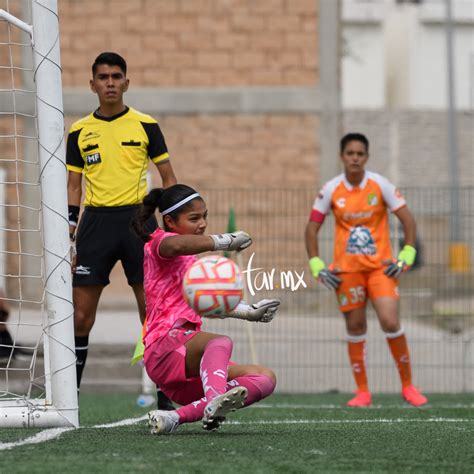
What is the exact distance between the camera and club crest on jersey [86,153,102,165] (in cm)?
861

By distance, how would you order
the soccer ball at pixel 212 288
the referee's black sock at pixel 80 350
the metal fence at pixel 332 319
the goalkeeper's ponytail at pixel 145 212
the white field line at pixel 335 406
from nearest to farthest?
the soccer ball at pixel 212 288
the goalkeeper's ponytail at pixel 145 212
the referee's black sock at pixel 80 350
the white field line at pixel 335 406
the metal fence at pixel 332 319

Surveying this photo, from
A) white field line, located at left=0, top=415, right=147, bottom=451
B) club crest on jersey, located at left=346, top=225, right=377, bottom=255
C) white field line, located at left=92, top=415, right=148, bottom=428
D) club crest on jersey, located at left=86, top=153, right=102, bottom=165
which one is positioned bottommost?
white field line, located at left=92, top=415, right=148, bottom=428

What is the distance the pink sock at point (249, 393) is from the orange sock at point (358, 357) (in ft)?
12.4

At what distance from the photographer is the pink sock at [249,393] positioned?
22.7 ft

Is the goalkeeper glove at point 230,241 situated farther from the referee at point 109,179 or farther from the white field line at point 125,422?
the referee at point 109,179

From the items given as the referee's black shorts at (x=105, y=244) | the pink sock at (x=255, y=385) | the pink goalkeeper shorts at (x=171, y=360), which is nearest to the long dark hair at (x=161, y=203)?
the pink goalkeeper shorts at (x=171, y=360)

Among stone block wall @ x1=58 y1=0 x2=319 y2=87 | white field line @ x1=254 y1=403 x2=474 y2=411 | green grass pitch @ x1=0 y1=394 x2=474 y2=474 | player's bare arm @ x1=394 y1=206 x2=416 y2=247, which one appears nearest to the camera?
green grass pitch @ x1=0 y1=394 x2=474 y2=474

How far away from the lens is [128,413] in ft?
32.2

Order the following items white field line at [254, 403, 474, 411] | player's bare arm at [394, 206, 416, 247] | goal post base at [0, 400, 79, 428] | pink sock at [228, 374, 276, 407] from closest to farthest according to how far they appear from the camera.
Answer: pink sock at [228, 374, 276, 407] < goal post base at [0, 400, 79, 428] < white field line at [254, 403, 474, 411] < player's bare arm at [394, 206, 416, 247]

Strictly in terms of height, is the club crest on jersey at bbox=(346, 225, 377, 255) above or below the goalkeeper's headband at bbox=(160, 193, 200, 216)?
below

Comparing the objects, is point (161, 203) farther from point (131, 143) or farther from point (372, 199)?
point (372, 199)

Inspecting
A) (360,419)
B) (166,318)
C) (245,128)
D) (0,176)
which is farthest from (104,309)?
(166,318)

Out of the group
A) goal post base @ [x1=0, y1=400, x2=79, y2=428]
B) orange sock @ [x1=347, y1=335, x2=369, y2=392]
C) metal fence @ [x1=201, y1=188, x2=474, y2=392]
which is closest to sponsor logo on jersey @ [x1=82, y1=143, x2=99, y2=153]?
goal post base @ [x1=0, y1=400, x2=79, y2=428]

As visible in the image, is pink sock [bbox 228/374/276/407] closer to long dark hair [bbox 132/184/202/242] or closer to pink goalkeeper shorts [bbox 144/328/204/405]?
pink goalkeeper shorts [bbox 144/328/204/405]
